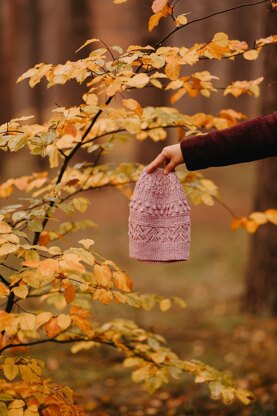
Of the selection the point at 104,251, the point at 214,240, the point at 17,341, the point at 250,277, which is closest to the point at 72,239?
the point at 104,251

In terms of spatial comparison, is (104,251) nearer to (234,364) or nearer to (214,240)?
(214,240)

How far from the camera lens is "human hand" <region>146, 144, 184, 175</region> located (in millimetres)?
2494

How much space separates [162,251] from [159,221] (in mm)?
137

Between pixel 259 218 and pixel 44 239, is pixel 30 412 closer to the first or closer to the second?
pixel 44 239

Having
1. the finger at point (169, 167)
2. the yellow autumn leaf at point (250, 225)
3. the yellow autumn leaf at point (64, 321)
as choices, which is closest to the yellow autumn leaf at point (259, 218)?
the yellow autumn leaf at point (250, 225)

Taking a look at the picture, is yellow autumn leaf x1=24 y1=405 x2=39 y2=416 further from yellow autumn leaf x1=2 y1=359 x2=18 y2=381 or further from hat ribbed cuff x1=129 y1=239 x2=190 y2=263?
hat ribbed cuff x1=129 y1=239 x2=190 y2=263

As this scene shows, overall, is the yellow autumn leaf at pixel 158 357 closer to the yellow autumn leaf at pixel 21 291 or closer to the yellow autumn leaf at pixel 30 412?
the yellow autumn leaf at pixel 30 412

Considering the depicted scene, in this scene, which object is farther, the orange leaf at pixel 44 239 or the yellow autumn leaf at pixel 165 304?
the yellow autumn leaf at pixel 165 304

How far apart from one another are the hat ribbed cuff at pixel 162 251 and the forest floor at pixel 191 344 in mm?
989

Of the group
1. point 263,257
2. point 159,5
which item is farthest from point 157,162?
point 263,257

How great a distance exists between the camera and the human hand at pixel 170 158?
2.49 m

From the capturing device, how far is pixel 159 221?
2605 millimetres

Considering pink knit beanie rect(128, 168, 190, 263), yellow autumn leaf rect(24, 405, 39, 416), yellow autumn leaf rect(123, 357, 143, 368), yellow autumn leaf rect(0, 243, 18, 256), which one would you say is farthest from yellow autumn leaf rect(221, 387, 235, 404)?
yellow autumn leaf rect(0, 243, 18, 256)

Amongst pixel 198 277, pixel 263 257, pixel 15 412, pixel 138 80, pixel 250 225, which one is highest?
pixel 138 80
